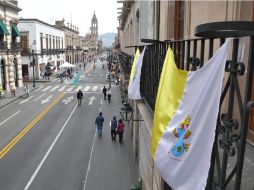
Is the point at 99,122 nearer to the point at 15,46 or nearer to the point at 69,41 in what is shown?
the point at 15,46

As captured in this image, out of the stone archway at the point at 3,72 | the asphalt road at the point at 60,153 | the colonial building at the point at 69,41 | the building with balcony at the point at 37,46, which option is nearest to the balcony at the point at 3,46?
the stone archway at the point at 3,72

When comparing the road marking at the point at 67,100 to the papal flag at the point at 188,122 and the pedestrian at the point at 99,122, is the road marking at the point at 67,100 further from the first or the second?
the papal flag at the point at 188,122

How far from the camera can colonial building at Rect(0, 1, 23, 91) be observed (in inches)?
1451

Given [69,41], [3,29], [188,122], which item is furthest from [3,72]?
[69,41]

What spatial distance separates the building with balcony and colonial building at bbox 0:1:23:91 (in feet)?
21.8

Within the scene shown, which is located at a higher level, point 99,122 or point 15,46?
point 15,46

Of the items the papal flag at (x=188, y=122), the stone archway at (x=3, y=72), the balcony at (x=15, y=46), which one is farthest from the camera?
the balcony at (x=15, y=46)

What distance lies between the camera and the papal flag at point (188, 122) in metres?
2.73

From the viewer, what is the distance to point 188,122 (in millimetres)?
3039

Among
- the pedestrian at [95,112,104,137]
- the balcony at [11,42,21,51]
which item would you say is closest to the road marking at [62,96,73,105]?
the balcony at [11,42,21,51]

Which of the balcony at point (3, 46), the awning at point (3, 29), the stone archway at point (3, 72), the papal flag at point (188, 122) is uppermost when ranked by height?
the awning at point (3, 29)

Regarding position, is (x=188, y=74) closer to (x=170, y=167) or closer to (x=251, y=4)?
(x=170, y=167)

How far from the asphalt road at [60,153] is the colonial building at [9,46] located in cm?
1214

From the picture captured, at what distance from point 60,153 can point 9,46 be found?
91.1 feet
